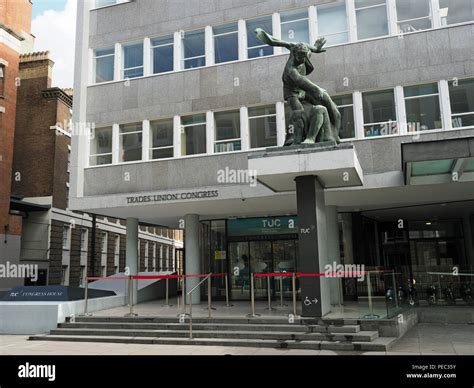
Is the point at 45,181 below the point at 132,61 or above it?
below

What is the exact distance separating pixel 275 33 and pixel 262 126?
11.6 feet

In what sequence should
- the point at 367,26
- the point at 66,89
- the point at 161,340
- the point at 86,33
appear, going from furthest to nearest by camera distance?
the point at 66,89 → the point at 86,33 → the point at 367,26 → the point at 161,340

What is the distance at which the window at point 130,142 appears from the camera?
63.8 feet

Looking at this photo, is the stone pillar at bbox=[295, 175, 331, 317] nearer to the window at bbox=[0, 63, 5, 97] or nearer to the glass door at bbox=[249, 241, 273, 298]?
the glass door at bbox=[249, 241, 273, 298]

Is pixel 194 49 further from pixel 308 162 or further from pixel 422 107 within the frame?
pixel 308 162

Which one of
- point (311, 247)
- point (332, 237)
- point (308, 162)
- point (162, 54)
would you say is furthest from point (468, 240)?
point (162, 54)

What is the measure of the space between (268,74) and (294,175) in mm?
6363

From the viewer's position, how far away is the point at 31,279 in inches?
1238

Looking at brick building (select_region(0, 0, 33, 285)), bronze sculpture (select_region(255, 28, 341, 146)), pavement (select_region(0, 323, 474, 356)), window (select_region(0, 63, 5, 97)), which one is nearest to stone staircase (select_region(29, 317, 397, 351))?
pavement (select_region(0, 323, 474, 356))

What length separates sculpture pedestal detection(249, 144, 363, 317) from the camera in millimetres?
12227

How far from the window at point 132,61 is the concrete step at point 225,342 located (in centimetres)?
1118

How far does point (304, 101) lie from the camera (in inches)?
538
